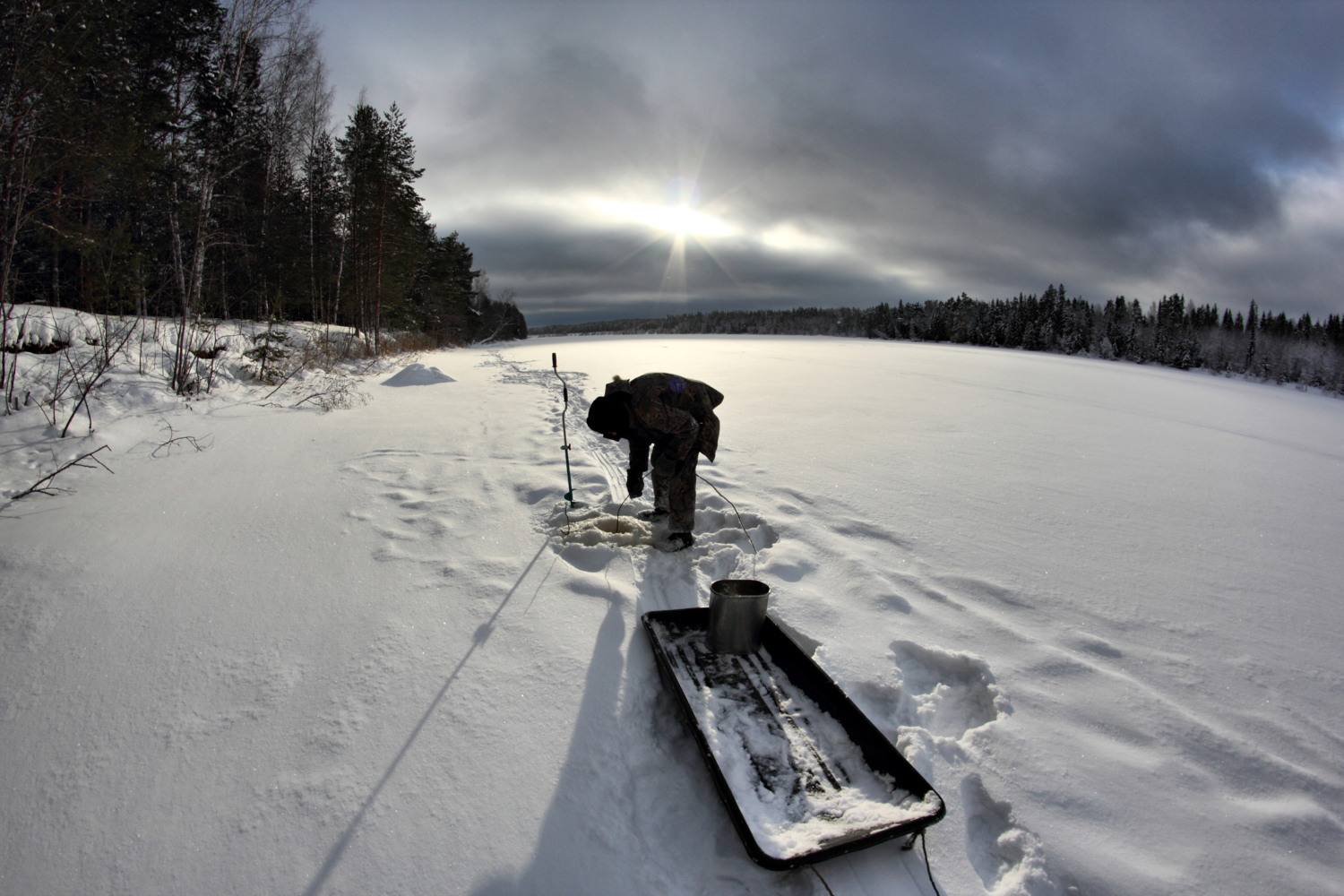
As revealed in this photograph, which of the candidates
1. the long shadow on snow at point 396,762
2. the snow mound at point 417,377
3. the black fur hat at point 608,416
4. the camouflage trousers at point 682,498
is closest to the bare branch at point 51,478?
the long shadow on snow at point 396,762

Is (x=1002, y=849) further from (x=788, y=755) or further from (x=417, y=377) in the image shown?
(x=417, y=377)

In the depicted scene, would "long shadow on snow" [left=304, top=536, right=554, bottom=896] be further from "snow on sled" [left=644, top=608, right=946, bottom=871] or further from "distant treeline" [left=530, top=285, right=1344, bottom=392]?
"distant treeline" [left=530, top=285, right=1344, bottom=392]

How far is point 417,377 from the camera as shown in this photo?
1248cm

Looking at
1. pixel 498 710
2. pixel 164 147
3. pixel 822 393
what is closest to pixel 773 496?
pixel 498 710

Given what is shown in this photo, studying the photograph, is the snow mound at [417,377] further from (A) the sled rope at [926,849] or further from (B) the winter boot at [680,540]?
(A) the sled rope at [926,849]

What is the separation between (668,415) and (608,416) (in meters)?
0.45

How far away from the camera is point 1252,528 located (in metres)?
4.34

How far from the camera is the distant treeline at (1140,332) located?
1966 inches

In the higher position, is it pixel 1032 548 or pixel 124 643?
pixel 1032 548

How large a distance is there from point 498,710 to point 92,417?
587 cm

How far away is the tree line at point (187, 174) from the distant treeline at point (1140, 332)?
61.9 metres

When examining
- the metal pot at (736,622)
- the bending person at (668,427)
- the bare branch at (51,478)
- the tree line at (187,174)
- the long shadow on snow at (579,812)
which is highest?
the tree line at (187,174)

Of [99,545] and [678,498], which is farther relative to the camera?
[678,498]

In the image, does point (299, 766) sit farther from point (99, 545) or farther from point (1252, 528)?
point (1252, 528)
